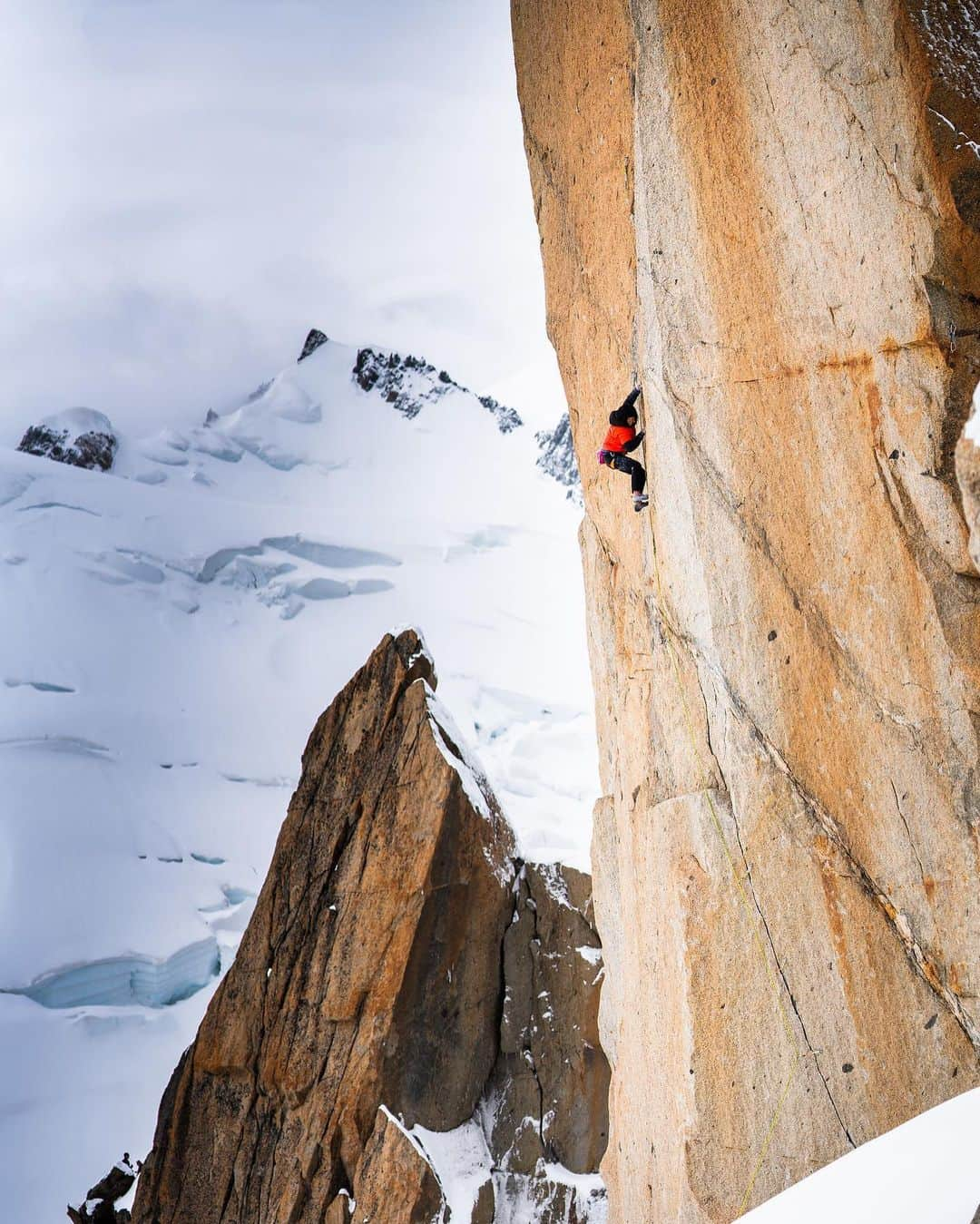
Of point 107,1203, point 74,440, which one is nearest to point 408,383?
point 74,440

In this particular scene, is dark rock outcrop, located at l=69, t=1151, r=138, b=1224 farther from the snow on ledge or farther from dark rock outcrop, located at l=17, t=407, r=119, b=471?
dark rock outcrop, located at l=17, t=407, r=119, b=471

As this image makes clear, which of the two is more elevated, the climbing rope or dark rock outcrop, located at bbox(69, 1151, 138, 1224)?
the climbing rope

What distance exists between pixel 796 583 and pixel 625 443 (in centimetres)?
171

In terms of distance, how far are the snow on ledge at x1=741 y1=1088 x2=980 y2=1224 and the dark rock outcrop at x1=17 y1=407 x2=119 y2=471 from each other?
45990mm

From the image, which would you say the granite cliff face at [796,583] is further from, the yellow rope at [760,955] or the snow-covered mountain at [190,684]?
the snow-covered mountain at [190,684]

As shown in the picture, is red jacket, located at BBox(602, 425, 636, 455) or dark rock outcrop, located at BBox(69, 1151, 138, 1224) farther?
dark rock outcrop, located at BBox(69, 1151, 138, 1224)

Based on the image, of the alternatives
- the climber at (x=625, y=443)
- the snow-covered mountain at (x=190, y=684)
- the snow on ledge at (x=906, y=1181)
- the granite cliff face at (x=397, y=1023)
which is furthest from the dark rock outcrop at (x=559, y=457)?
the snow on ledge at (x=906, y=1181)

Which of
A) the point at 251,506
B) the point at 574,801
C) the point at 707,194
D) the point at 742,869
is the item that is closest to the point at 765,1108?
the point at 742,869

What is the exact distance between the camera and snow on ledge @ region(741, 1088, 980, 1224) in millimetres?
3281

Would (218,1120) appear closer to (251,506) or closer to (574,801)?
(574,801)

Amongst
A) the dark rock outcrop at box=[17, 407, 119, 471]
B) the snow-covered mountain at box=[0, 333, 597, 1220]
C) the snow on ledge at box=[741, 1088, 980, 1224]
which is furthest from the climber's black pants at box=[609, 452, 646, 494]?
the dark rock outcrop at box=[17, 407, 119, 471]

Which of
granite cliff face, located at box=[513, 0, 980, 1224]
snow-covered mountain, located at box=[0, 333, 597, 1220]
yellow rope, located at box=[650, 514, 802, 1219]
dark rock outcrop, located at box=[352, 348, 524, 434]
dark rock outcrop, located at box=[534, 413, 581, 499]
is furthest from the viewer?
dark rock outcrop, located at box=[352, 348, 524, 434]

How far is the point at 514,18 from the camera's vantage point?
8922 millimetres

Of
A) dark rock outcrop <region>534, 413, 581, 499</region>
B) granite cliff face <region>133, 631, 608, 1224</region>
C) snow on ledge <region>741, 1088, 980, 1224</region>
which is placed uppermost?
dark rock outcrop <region>534, 413, 581, 499</region>
